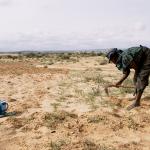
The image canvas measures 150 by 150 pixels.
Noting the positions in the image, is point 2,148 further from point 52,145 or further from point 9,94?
point 9,94

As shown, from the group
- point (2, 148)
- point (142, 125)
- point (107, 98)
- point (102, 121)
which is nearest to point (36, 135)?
point (2, 148)

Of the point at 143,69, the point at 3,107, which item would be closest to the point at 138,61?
the point at 143,69

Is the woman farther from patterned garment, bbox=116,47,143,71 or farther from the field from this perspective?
the field

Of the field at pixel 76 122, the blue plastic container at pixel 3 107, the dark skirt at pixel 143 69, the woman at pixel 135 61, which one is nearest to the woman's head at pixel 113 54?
the woman at pixel 135 61

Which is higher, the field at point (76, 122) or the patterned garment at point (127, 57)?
the patterned garment at point (127, 57)

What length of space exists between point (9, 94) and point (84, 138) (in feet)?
A: 19.5

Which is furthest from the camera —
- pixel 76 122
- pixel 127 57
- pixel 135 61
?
pixel 135 61

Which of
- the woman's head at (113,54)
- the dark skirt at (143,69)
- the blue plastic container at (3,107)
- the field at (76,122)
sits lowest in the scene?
the field at (76,122)

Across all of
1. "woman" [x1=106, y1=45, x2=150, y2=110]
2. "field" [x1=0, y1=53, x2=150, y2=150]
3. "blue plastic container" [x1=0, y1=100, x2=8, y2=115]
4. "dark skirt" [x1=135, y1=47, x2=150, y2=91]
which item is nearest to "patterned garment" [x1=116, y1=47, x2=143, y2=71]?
"woman" [x1=106, y1=45, x2=150, y2=110]

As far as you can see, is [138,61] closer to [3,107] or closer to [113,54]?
[113,54]

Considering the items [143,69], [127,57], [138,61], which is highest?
[127,57]

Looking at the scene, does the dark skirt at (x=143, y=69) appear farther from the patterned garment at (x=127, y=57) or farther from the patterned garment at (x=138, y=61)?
the patterned garment at (x=127, y=57)

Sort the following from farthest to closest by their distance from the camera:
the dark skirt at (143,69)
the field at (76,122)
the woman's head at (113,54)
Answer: the dark skirt at (143,69) → the woman's head at (113,54) → the field at (76,122)

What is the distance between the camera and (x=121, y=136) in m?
7.43
